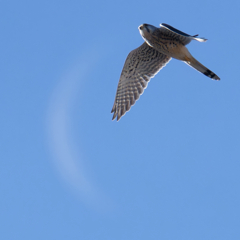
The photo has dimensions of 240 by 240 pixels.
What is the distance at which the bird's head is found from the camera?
9227mm

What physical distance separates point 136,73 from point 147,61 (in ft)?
1.50

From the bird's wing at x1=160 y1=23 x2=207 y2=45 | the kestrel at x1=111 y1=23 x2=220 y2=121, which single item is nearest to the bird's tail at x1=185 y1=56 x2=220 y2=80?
the kestrel at x1=111 y1=23 x2=220 y2=121

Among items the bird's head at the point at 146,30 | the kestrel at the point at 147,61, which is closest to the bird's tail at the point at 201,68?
the kestrel at the point at 147,61

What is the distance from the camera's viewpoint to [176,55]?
9469 mm

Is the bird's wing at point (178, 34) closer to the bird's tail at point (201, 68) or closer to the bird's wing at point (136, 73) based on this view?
the bird's tail at point (201, 68)

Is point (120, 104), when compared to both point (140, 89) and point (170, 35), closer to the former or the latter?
point (140, 89)

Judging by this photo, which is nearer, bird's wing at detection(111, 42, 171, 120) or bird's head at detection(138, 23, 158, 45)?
bird's head at detection(138, 23, 158, 45)

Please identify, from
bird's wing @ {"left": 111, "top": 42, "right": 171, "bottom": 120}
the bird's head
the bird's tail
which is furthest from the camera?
bird's wing @ {"left": 111, "top": 42, "right": 171, "bottom": 120}

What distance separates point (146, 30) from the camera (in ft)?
30.4

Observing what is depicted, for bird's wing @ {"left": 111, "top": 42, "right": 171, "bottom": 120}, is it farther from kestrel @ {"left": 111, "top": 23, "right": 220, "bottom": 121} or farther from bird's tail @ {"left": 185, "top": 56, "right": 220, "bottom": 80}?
bird's tail @ {"left": 185, "top": 56, "right": 220, "bottom": 80}

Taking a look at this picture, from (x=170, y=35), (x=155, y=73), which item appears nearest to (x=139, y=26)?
(x=170, y=35)

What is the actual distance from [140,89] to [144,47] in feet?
3.66

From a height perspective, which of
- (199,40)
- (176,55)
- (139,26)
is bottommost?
(199,40)

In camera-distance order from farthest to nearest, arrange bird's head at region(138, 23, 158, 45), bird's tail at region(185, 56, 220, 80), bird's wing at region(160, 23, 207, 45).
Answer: bird's tail at region(185, 56, 220, 80) < bird's head at region(138, 23, 158, 45) < bird's wing at region(160, 23, 207, 45)
